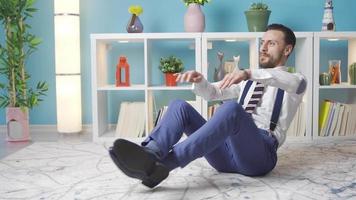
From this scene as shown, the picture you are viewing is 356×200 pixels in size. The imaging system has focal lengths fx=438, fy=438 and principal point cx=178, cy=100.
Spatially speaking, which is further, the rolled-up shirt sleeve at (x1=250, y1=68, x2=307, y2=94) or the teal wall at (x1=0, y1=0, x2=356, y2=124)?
the teal wall at (x1=0, y1=0, x2=356, y2=124)

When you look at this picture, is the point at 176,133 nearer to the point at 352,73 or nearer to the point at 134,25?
the point at 134,25

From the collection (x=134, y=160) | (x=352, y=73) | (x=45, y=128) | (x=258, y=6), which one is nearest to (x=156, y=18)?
(x=258, y=6)

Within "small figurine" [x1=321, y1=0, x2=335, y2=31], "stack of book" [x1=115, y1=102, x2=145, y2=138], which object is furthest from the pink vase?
"small figurine" [x1=321, y1=0, x2=335, y2=31]

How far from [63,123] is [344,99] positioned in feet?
7.49

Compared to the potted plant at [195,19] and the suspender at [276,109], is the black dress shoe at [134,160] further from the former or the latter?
the potted plant at [195,19]

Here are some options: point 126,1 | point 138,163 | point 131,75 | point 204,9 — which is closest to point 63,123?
point 131,75

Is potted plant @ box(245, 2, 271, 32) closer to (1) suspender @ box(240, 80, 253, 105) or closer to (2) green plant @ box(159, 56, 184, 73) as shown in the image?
(2) green plant @ box(159, 56, 184, 73)

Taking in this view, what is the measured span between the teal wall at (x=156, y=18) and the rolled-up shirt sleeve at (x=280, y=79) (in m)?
1.74

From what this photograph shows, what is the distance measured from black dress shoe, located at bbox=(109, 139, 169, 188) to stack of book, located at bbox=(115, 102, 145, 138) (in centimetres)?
156

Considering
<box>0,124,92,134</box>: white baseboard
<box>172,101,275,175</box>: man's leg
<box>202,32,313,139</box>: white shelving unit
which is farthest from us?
<box>0,124,92,134</box>: white baseboard

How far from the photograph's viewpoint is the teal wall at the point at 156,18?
357 centimetres

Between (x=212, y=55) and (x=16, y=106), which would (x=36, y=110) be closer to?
(x=16, y=106)

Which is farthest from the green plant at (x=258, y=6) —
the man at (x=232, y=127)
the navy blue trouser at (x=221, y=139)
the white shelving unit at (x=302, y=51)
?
the navy blue trouser at (x=221, y=139)

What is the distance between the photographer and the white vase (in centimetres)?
322
